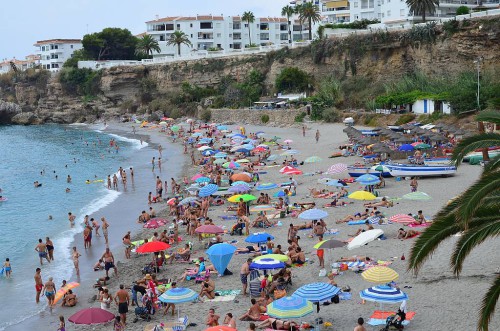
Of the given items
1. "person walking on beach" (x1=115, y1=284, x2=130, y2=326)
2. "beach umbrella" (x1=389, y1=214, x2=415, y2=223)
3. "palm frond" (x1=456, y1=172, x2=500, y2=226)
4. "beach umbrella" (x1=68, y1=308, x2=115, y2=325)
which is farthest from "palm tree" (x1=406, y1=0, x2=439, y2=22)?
"palm frond" (x1=456, y1=172, x2=500, y2=226)

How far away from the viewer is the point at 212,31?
93.4 m

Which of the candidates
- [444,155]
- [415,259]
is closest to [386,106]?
[444,155]

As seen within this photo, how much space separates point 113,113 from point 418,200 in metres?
68.3

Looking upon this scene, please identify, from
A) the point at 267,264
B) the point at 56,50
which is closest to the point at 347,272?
the point at 267,264

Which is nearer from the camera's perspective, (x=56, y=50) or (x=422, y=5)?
(x=422, y=5)

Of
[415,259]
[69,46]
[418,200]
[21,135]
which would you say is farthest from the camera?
[69,46]

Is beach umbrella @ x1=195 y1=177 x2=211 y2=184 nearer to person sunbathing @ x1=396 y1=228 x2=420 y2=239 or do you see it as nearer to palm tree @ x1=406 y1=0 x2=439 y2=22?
person sunbathing @ x1=396 y1=228 x2=420 y2=239

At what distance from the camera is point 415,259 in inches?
333

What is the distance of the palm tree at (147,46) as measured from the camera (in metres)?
90.2

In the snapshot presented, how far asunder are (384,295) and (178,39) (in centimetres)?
7761

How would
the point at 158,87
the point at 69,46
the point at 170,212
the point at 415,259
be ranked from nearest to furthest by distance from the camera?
the point at 415,259 → the point at 170,212 → the point at 158,87 → the point at 69,46

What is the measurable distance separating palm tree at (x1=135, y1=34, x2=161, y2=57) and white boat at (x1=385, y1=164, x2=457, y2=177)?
6776 cm

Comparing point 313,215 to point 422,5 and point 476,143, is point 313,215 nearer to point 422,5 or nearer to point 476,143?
point 476,143

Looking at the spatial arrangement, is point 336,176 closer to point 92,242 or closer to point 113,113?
point 92,242
